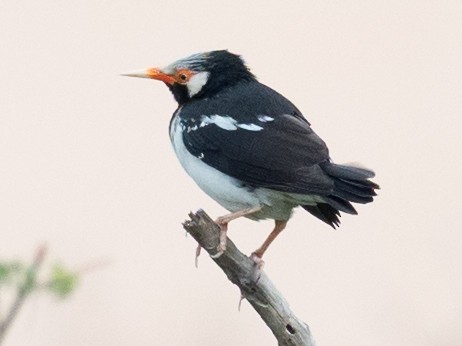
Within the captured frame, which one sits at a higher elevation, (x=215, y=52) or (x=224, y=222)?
(x=215, y=52)

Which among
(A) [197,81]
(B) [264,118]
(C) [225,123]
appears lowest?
Result: (B) [264,118]

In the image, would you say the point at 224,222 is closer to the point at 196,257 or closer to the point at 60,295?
the point at 196,257

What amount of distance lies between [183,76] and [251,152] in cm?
101

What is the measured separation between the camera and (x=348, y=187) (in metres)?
4.77

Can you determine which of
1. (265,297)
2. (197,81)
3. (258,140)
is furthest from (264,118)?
(265,297)

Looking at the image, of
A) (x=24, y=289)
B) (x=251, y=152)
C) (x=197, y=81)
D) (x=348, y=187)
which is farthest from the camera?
(x=197, y=81)

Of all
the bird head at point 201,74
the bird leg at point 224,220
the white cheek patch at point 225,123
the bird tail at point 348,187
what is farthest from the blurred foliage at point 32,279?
the bird head at point 201,74

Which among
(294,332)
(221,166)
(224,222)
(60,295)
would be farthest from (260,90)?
(60,295)

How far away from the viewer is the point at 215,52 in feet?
19.0

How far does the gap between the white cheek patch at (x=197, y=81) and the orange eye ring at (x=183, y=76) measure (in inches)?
1.0

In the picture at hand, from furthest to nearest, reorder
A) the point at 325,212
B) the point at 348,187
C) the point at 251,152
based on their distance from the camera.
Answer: the point at 325,212 < the point at 251,152 < the point at 348,187

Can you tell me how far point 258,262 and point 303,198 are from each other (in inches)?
17.8

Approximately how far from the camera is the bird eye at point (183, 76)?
18.6ft

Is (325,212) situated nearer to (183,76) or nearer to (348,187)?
(348,187)
